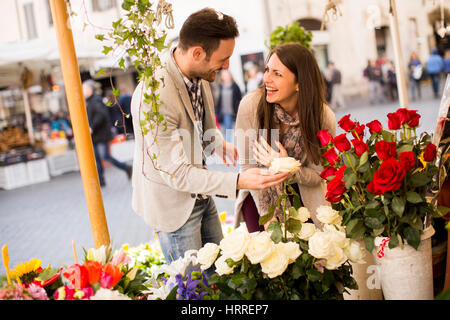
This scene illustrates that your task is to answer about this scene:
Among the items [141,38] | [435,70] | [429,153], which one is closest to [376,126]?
[429,153]

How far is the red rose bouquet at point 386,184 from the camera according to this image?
1129 millimetres

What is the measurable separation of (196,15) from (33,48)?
24.7 feet

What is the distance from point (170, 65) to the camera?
174cm

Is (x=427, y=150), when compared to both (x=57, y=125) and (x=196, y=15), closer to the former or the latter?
(x=196, y=15)

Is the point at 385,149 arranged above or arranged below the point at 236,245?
above

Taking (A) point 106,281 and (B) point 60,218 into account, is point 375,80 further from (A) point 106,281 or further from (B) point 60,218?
(A) point 106,281

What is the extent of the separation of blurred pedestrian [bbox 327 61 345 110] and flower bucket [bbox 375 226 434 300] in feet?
35.7

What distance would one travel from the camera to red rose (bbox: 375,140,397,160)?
1.15 meters

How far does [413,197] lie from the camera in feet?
3.73

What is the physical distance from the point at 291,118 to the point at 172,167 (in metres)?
0.71

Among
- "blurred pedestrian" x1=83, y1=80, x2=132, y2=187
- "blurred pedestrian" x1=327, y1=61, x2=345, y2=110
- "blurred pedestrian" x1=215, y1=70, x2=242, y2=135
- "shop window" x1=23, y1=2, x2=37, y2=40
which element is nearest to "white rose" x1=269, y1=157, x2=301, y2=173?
"blurred pedestrian" x1=83, y1=80, x2=132, y2=187

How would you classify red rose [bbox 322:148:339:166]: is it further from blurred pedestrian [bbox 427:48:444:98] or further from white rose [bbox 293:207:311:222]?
blurred pedestrian [bbox 427:48:444:98]

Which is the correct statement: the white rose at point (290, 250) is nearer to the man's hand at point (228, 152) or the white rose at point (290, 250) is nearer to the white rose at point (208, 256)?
the white rose at point (208, 256)
